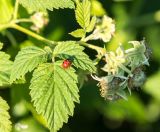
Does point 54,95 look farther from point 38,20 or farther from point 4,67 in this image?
point 38,20

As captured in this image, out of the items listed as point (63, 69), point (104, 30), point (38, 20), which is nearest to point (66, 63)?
point (63, 69)

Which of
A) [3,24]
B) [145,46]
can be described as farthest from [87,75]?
[3,24]

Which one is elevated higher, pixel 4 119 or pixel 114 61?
pixel 114 61

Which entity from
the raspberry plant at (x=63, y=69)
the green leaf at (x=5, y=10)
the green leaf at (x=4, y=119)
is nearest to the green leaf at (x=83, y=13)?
the raspberry plant at (x=63, y=69)

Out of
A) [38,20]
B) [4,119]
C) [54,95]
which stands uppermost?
[38,20]

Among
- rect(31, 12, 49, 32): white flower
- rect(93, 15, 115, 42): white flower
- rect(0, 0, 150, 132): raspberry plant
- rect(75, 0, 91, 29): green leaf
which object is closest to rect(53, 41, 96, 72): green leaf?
rect(0, 0, 150, 132): raspberry plant

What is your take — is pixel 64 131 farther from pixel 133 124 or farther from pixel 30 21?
pixel 30 21
